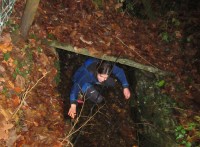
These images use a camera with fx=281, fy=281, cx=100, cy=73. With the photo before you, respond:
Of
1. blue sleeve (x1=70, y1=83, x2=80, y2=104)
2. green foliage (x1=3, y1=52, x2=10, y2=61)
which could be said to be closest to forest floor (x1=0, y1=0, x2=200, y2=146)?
green foliage (x1=3, y1=52, x2=10, y2=61)

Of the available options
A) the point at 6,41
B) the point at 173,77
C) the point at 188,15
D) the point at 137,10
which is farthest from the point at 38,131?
the point at 188,15

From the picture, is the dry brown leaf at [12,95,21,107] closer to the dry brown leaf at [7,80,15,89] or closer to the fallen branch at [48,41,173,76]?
the dry brown leaf at [7,80,15,89]

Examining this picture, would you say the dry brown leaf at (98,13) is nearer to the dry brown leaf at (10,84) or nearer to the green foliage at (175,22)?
the green foliage at (175,22)

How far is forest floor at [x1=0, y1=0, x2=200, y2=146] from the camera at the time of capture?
432cm

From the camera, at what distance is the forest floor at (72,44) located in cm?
432

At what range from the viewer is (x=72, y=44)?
5.52 meters

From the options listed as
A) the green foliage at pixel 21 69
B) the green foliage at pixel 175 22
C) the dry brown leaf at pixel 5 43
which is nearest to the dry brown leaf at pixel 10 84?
the green foliage at pixel 21 69

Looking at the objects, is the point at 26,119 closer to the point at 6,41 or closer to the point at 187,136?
the point at 6,41

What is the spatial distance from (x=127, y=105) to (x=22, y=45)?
8.44 ft

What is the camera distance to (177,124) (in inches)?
196

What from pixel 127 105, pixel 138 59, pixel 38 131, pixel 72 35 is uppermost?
pixel 72 35

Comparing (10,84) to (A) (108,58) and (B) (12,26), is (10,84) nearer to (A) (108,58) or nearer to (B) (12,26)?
(B) (12,26)

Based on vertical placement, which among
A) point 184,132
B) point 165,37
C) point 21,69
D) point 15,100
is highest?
point 21,69

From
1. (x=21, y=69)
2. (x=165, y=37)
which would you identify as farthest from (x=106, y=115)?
(x=165, y=37)
